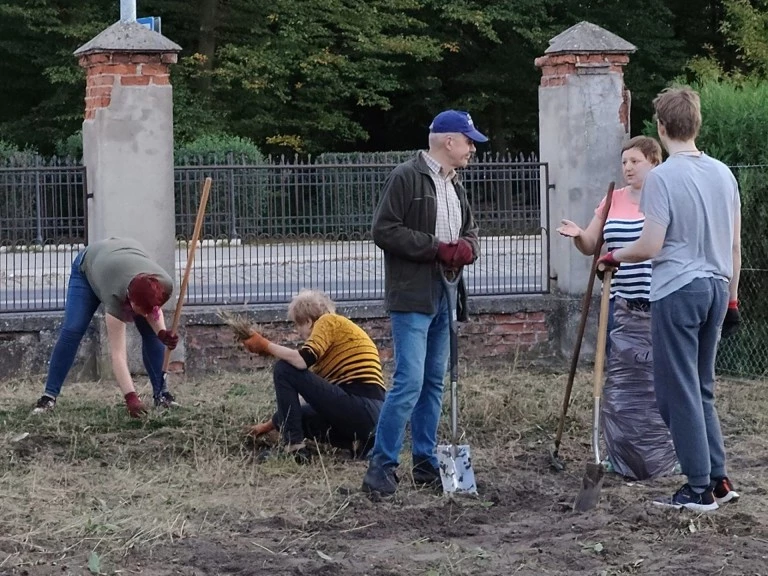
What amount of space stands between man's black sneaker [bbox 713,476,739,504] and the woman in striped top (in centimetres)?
82

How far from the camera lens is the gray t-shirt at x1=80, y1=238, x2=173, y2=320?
25.5ft

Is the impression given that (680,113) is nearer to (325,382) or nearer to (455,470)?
(455,470)

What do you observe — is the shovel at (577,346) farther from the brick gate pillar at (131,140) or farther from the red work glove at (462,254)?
the brick gate pillar at (131,140)

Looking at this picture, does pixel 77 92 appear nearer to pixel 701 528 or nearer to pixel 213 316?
pixel 213 316

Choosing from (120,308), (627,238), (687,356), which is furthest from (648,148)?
(120,308)

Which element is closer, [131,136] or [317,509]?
[317,509]

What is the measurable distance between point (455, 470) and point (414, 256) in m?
1.12

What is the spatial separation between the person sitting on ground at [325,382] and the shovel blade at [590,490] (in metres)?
1.45

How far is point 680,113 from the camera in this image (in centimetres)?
571

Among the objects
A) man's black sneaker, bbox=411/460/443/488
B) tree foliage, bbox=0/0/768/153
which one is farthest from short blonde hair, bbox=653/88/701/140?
tree foliage, bbox=0/0/768/153

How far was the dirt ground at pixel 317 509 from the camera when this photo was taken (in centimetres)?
508

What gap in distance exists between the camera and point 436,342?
6.43 meters

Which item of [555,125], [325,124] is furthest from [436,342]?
[325,124]

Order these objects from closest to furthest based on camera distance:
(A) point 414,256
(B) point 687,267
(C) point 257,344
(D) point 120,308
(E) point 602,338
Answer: (B) point 687,267
(A) point 414,256
(E) point 602,338
(C) point 257,344
(D) point 120,308
